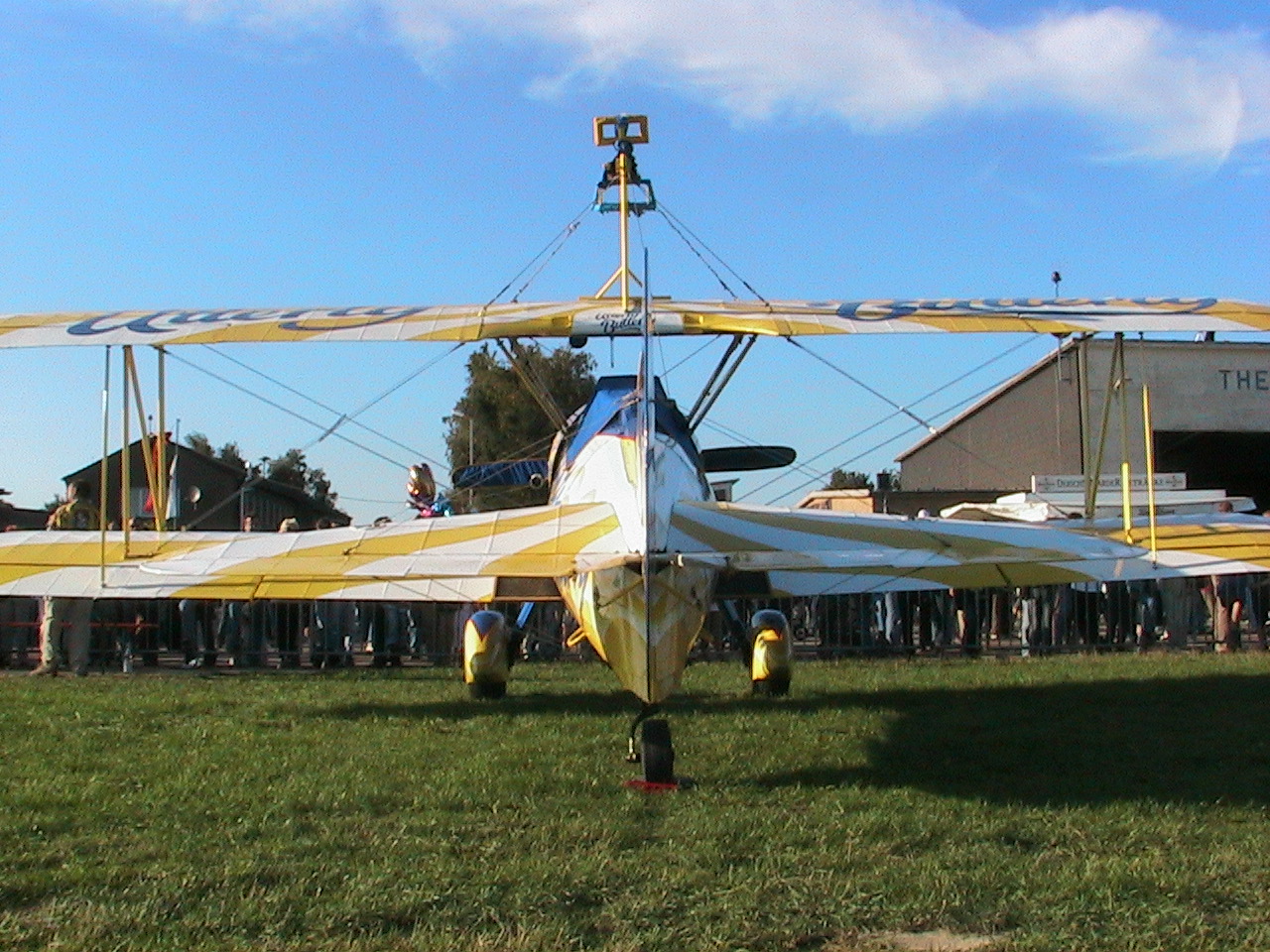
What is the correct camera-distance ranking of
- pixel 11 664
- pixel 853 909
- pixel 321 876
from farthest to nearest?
pixel 11 664 < pixel 321 876 < pixel 853 909

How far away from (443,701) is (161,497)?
2202 millimetres

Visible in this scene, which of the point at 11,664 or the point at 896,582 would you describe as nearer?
the point at 896,582

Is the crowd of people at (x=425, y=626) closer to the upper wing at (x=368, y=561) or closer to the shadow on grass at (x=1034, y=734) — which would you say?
the shadow on grass at (x=1034, y=734)

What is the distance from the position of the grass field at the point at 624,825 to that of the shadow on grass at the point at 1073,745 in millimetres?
27

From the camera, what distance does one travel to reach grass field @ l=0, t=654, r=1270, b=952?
11.3 feet

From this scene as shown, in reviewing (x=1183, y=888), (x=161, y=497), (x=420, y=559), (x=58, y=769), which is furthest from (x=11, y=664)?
(x=1183, y=888)

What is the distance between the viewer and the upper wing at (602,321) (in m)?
6.73

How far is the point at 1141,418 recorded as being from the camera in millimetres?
27609

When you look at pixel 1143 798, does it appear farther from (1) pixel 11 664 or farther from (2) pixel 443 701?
(1) pixel 11 664

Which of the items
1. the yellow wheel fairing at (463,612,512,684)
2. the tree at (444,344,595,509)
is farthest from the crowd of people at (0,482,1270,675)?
the tree at (444,344,595,509)

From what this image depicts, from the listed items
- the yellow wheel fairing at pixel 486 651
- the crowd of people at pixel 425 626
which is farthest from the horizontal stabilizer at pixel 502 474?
the yellow wheel fairing at pixel 486 651

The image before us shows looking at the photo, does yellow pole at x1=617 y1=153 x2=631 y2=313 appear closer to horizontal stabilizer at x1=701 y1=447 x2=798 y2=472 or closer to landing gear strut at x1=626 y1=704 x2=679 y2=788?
horizontal stabilizer at x1=701 y1=447 x2=798 y2=472

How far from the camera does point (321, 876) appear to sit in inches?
153

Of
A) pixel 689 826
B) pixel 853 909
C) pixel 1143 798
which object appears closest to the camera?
pixel 853 909
